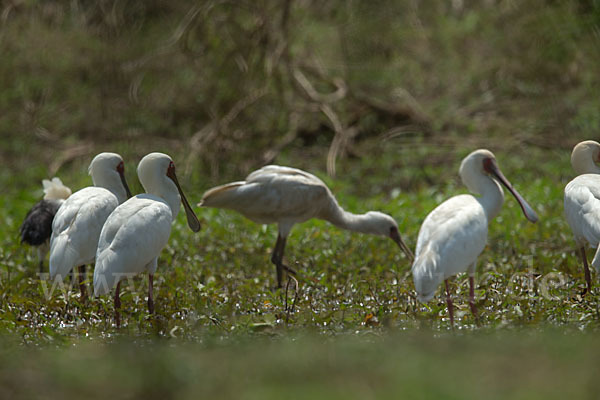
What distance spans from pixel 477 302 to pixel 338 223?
2.50 metres

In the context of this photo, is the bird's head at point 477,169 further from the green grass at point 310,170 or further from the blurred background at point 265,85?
the blurred background at point 265,85

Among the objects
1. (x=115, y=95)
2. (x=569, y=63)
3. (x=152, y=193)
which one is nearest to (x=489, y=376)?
(x=152, y=193)

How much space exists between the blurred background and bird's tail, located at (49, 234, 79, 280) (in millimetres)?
3893

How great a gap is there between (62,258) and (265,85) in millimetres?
6078

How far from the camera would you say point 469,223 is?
211 inches

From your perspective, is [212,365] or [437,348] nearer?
[212,365]

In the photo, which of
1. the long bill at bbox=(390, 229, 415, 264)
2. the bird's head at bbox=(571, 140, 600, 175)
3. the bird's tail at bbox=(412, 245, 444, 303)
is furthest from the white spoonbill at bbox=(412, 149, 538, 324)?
the long bill at bbox=(390, 229, 415, 264)

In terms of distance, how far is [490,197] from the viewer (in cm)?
588

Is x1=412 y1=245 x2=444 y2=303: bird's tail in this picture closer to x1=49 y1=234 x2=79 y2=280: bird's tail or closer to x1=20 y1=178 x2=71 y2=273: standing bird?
x1=49 y1=234 x2=79 y2=280: bird's tail

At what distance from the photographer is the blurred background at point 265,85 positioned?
35.9ft

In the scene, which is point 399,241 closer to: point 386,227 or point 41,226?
point 386,227

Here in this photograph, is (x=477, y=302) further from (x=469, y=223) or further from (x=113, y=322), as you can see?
(x=113, y=322)

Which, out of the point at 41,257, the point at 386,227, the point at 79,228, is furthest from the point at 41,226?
the point at 386,227

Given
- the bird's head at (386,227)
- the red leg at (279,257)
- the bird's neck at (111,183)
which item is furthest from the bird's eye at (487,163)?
the bird's neck at (111,183)
